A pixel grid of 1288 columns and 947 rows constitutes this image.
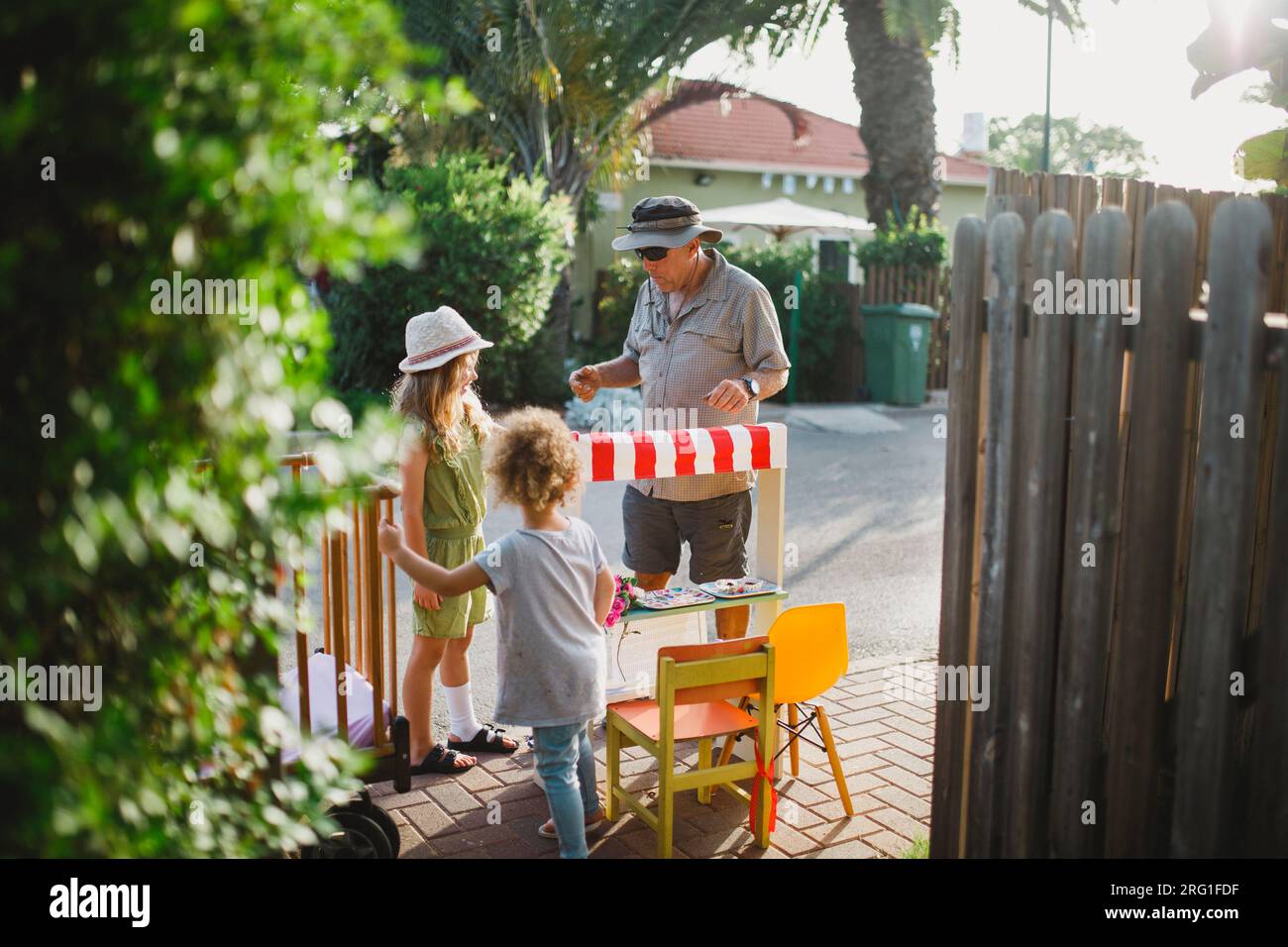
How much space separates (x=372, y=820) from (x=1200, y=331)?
2473 mm

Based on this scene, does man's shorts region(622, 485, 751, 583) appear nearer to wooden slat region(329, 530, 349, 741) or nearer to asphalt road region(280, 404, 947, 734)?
asphalt road region(280, 404, 947, 734)

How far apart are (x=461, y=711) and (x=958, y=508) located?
2.35 m

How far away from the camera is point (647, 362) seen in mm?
5078

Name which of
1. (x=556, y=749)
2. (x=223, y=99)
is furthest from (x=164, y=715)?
(x=556, y=749)

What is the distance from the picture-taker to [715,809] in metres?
4.20

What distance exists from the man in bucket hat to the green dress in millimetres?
729

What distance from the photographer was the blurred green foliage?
169cm

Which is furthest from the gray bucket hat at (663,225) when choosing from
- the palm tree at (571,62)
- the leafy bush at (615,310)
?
the leafy bush at (615,310)

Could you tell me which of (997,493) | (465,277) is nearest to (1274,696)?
(997,493)

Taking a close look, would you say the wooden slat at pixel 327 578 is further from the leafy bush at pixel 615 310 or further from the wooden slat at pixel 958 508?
the leafy bush at pixel 615 310

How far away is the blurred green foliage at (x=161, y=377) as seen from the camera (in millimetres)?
1688

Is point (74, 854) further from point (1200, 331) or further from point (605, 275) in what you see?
point (605, 275)
